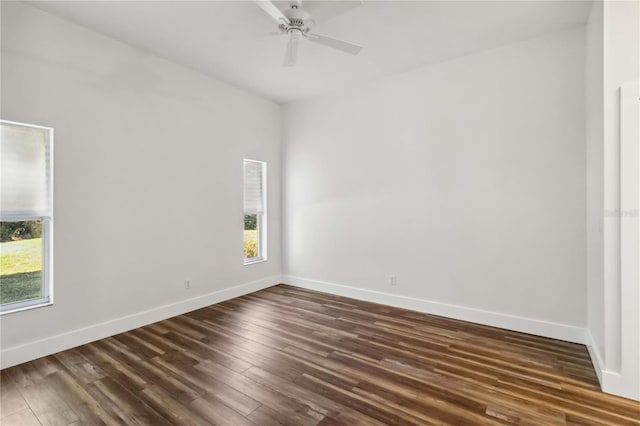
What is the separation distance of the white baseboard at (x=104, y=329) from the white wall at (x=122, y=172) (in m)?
0.01

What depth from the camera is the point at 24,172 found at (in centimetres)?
279

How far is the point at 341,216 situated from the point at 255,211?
1.49 meters

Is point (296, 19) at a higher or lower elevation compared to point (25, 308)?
higher

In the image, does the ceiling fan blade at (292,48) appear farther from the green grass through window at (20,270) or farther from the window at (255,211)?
the green grass through window at (20,270)

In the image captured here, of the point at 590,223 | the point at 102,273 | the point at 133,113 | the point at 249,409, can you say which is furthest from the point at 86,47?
the point at 590,223

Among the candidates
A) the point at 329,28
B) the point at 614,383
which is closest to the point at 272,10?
the point at 329,28

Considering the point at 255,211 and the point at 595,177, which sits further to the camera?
the point at 255,211

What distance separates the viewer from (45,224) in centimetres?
294

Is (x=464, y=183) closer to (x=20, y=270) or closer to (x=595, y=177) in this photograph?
(x=595, y=177)

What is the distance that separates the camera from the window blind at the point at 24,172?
2691 mm

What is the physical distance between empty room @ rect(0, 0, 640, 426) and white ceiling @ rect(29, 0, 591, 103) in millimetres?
29

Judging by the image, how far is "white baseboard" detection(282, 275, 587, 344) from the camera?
10.4ft

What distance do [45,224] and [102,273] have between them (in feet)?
2.29

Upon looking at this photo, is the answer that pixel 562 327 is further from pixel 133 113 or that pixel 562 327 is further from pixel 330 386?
pixel 133 113
